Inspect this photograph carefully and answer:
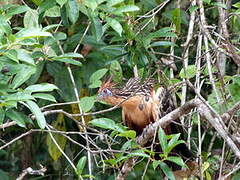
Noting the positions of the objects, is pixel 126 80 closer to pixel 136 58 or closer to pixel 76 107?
pixel 76 107

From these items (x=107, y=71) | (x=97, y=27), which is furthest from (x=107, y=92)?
(x=97, y=27)

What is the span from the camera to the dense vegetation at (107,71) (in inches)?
121

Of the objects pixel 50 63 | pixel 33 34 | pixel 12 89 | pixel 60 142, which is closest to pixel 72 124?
pixel 60 142

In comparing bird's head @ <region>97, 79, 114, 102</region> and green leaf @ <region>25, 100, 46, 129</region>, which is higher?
green leaf @ <region>25, 100, 46, 129</region>

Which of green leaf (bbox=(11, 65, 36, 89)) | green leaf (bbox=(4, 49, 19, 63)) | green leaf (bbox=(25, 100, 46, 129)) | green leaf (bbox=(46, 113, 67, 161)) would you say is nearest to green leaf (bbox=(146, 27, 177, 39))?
green leaf (bbox=(11, 65, 36, 89))

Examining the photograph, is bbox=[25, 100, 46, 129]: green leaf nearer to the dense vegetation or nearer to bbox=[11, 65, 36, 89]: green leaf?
the dense vegetation

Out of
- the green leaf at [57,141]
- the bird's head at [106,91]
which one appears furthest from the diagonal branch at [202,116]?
the green leaf at [57,141]

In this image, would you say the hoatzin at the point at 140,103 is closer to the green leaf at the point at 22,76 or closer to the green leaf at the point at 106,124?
the green leaf at the point at 106,124

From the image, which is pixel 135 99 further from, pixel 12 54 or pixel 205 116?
pixel 12 54

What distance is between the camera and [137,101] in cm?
451

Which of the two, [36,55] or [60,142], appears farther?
[60,142]

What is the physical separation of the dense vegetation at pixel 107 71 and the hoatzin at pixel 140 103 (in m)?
0.10

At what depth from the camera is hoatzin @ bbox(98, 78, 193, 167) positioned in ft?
14.0

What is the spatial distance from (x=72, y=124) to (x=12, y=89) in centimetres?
219
